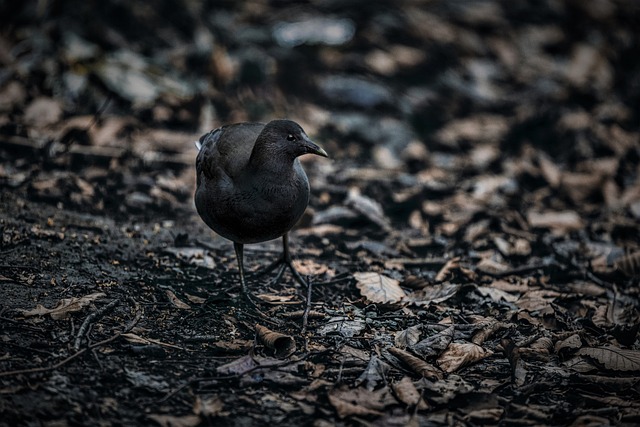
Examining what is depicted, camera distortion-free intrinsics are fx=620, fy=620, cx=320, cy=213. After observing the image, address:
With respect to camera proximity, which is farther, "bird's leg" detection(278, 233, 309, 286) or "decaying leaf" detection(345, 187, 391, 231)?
"decaying leaf" detection(345, 187, 391, 231)

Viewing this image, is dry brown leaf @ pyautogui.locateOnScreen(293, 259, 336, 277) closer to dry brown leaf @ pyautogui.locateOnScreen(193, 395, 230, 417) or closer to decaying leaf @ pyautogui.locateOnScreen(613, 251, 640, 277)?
dry brown leaf @ pyautogui.locateOnScreen(193, 395, 230, 417)

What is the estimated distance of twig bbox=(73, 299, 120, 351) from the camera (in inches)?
111

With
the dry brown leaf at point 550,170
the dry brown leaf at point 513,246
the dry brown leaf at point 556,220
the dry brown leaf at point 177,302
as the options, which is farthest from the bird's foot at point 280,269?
the dry brown leaf at point 550,170

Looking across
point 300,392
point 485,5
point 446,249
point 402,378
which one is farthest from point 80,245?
point 485,5

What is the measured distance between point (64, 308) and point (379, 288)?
177 centimetres

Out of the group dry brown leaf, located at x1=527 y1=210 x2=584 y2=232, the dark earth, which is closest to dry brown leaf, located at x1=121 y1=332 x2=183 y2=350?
the dark earth

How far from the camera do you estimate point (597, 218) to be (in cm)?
525

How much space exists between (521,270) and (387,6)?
4.39 metres

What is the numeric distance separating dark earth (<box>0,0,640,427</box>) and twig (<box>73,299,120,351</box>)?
0.02 m

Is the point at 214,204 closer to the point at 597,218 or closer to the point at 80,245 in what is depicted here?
the point at 80,245

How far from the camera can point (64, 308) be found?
121 inches

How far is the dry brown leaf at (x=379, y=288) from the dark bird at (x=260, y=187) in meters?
0.61

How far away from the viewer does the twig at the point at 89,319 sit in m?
2.83

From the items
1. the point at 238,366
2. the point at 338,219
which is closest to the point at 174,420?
the point at 238,366
